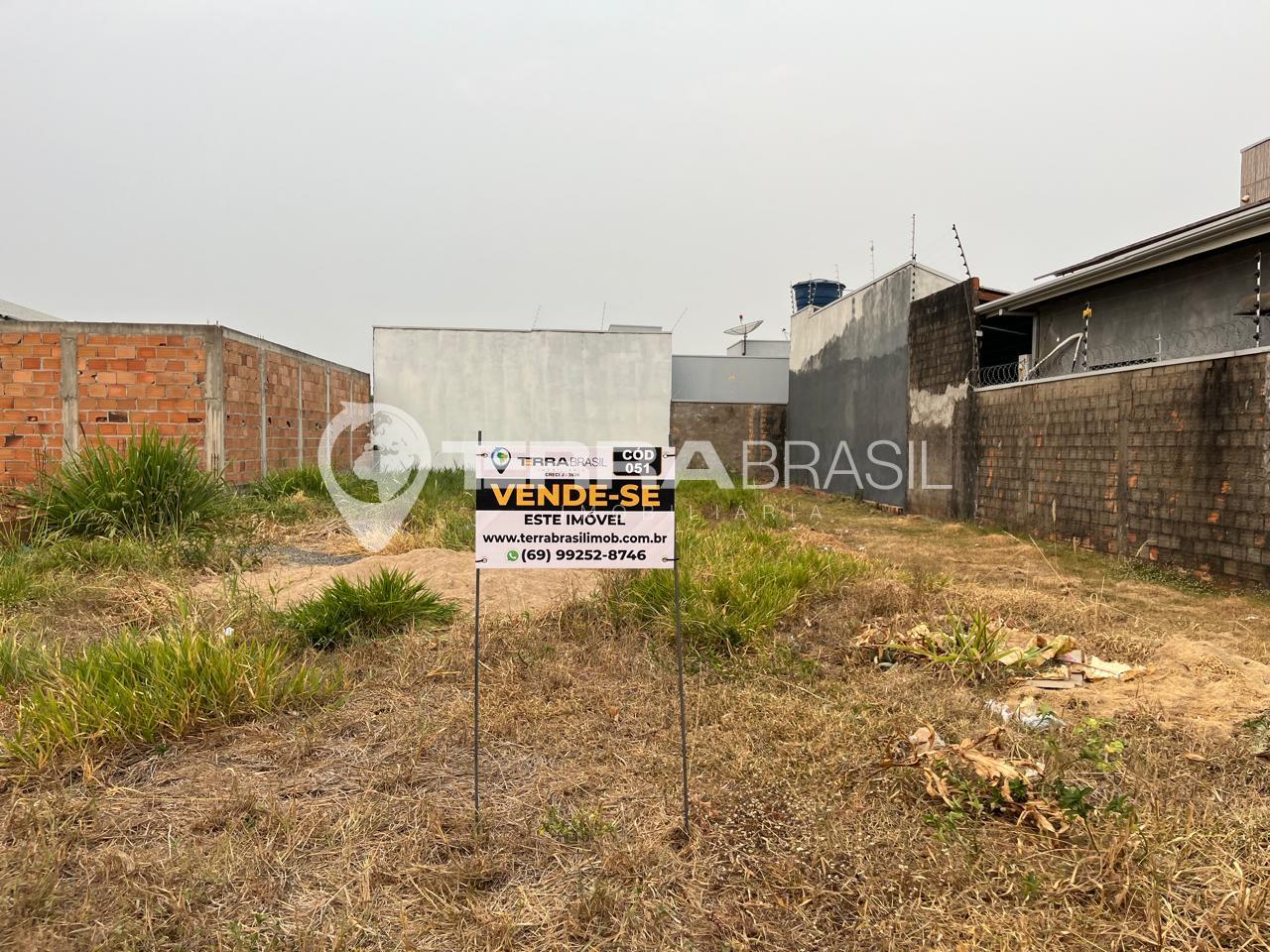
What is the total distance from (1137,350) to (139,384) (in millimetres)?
12836

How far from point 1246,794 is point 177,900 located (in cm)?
359

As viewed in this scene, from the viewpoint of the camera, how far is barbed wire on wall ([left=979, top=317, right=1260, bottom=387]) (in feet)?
28.7

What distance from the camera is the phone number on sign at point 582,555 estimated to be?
2.89 m

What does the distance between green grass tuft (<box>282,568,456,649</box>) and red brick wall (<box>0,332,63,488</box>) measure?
7.37 m

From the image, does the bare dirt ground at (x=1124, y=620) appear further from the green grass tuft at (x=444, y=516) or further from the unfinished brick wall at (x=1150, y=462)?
the green grass tuft at (x=444, y=516)

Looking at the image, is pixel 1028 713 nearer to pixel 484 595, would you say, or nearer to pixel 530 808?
pixel 530 808

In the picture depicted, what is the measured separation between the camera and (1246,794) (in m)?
2.88

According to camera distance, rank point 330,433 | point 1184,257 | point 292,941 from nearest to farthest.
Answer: point 292,941 < point 1184,257 < point 330,433

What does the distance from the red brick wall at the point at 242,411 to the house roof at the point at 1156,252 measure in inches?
425

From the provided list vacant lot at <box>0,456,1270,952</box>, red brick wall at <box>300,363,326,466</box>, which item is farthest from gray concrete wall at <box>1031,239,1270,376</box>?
red brick wall at <box>300,363,326,466</box>

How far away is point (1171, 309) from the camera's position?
31.2 ft

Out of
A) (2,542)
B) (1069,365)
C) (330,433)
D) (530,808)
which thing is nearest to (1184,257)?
(1069,365)

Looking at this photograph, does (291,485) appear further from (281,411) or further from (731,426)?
(731,426)

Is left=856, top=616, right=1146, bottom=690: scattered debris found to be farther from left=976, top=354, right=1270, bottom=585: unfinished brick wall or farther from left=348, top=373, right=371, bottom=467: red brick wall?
left=348, top=373, right=371, bottom=467: red brick wall
